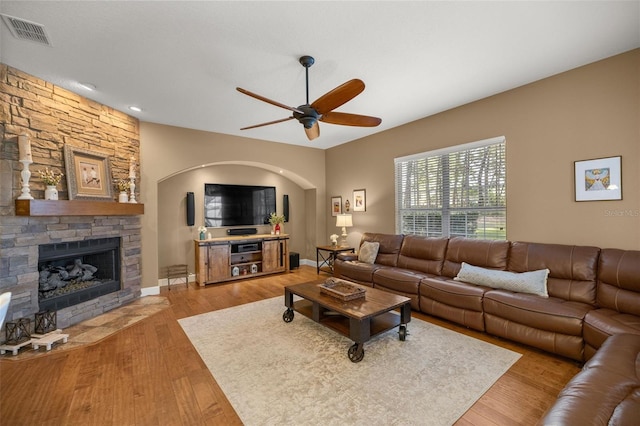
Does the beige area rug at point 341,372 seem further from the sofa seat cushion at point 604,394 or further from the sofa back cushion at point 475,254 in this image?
the sofa back cushion at point 475,254

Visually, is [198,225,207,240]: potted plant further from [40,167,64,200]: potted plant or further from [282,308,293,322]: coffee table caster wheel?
[282,308,293,322]: coffee table caster wheel

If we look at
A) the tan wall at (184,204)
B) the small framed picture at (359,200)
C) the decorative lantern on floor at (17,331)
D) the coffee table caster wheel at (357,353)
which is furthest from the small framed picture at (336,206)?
the decorative lantern on floor at (17,331)

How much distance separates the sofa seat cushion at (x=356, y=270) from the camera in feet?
13.9

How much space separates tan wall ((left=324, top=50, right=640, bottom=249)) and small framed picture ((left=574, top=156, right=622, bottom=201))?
0.16 feet

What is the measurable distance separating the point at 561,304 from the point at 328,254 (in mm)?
4591

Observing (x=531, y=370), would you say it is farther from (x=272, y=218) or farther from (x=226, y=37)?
(x=272, y=218)

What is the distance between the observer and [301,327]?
3186 millimetres

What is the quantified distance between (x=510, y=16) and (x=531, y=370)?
290 cm

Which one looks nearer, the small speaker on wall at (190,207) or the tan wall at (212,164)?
the tan wall at (212,164)

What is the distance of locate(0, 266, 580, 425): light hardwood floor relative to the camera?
182 centimetres

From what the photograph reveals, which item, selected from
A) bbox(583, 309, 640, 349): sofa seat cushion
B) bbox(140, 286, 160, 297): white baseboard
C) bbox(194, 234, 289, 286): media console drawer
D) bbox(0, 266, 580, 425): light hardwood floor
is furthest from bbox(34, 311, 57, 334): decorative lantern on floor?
bbox(583, 309, 640, 349): sofa seat cushion

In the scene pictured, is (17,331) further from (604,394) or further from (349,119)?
(604,394)

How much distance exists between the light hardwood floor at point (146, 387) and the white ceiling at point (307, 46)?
288 cm

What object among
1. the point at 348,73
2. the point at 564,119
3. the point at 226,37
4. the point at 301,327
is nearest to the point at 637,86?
the point at 564,119
